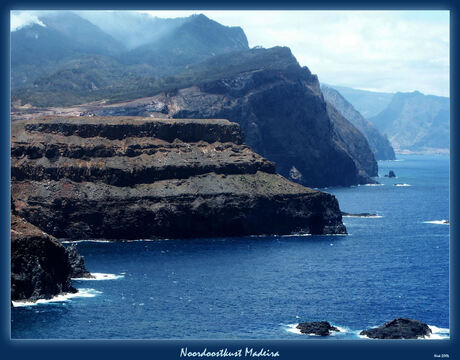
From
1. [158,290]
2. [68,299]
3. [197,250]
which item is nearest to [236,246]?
[197,250]

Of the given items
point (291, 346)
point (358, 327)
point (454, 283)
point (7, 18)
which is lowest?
point (358, 327)

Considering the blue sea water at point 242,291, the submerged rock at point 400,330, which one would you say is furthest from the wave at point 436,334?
the submerged rock at point 400,330

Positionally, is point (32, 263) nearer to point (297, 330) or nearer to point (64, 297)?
point (64, 297)

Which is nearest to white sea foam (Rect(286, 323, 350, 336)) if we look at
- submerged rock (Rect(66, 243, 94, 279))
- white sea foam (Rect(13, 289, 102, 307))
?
white sea foam (Rect(13, 289, 102, 307))

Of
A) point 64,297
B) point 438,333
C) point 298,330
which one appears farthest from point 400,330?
point 64,297

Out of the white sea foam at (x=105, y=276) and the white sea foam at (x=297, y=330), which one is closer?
the white sea foam at (x=297, y=330)

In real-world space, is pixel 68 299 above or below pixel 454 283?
below

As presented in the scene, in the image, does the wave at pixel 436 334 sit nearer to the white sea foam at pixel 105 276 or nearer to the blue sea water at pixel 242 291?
the blue sea water at pixel 242 291

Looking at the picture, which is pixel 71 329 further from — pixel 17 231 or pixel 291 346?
pixel 291 346
